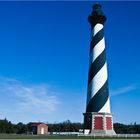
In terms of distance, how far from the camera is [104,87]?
4241 cm

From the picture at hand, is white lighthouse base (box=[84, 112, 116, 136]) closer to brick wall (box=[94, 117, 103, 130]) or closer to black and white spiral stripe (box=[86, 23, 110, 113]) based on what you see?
brick wall (box=[94, 117, 103, 130])

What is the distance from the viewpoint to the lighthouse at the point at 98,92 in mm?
41531

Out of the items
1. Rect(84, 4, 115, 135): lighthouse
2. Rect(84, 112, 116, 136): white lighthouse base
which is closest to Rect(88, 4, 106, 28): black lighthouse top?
Rect(84, 4, 115, 135): lighthouse

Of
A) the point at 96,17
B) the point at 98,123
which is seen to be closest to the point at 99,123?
the point at 98,123

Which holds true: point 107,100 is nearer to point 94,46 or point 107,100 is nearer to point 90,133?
point 90,133

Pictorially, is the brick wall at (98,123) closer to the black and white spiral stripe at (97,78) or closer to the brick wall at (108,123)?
the brick wall at (108,123)

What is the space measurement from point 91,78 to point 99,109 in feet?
13.7

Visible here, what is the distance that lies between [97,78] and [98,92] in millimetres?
1844

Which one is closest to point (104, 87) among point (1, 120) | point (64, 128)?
point (1, 120)

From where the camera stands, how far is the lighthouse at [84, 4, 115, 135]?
136 feet

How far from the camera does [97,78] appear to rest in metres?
42.4

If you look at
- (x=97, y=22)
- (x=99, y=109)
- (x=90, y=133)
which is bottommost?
(x=90, y=133)

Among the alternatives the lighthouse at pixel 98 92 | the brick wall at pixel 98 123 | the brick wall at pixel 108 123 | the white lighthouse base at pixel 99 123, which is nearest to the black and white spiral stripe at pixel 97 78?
the lighthouse at pixel 98 92

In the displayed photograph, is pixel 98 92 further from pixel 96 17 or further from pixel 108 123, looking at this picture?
pixel 96 17
